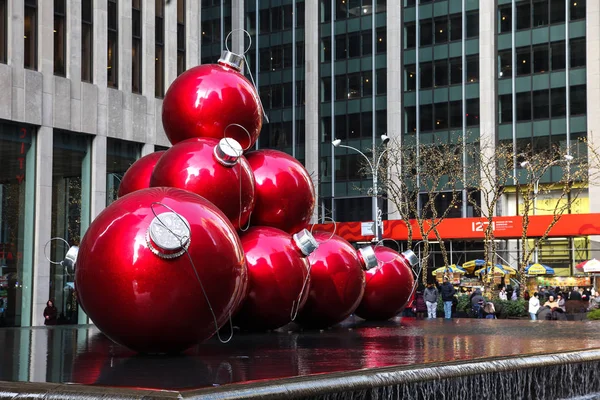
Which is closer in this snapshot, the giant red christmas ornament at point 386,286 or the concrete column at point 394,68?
the giant red christmas ornament at point 386,286

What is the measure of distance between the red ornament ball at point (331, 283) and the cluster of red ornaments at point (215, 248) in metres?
0.01

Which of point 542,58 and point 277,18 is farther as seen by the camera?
point 277,18

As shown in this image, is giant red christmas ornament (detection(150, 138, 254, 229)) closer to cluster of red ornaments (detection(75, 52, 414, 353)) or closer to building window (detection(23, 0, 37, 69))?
cluster of red ornaments (detection(75, 52, 414, 353))

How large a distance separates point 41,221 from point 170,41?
341 inches

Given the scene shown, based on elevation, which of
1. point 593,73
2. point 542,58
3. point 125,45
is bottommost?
point 125,45

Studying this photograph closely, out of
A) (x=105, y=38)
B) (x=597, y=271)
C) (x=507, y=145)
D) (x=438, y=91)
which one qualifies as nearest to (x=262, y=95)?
(x=438, y=91)

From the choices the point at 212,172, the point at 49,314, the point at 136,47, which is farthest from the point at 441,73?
the point at 212,172

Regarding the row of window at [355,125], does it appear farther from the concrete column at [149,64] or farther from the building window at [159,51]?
the concrete column at [149,64]

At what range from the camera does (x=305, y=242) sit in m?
9.23

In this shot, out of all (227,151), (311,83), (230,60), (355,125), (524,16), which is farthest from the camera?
(311,83)

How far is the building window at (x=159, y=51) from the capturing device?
105 feet

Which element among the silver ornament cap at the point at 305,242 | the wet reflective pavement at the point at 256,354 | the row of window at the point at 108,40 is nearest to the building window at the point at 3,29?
the row of window at the point at 108,40

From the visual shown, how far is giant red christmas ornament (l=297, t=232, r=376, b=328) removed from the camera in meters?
10.5

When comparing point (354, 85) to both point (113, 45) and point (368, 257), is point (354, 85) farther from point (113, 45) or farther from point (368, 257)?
point (368, 257)
